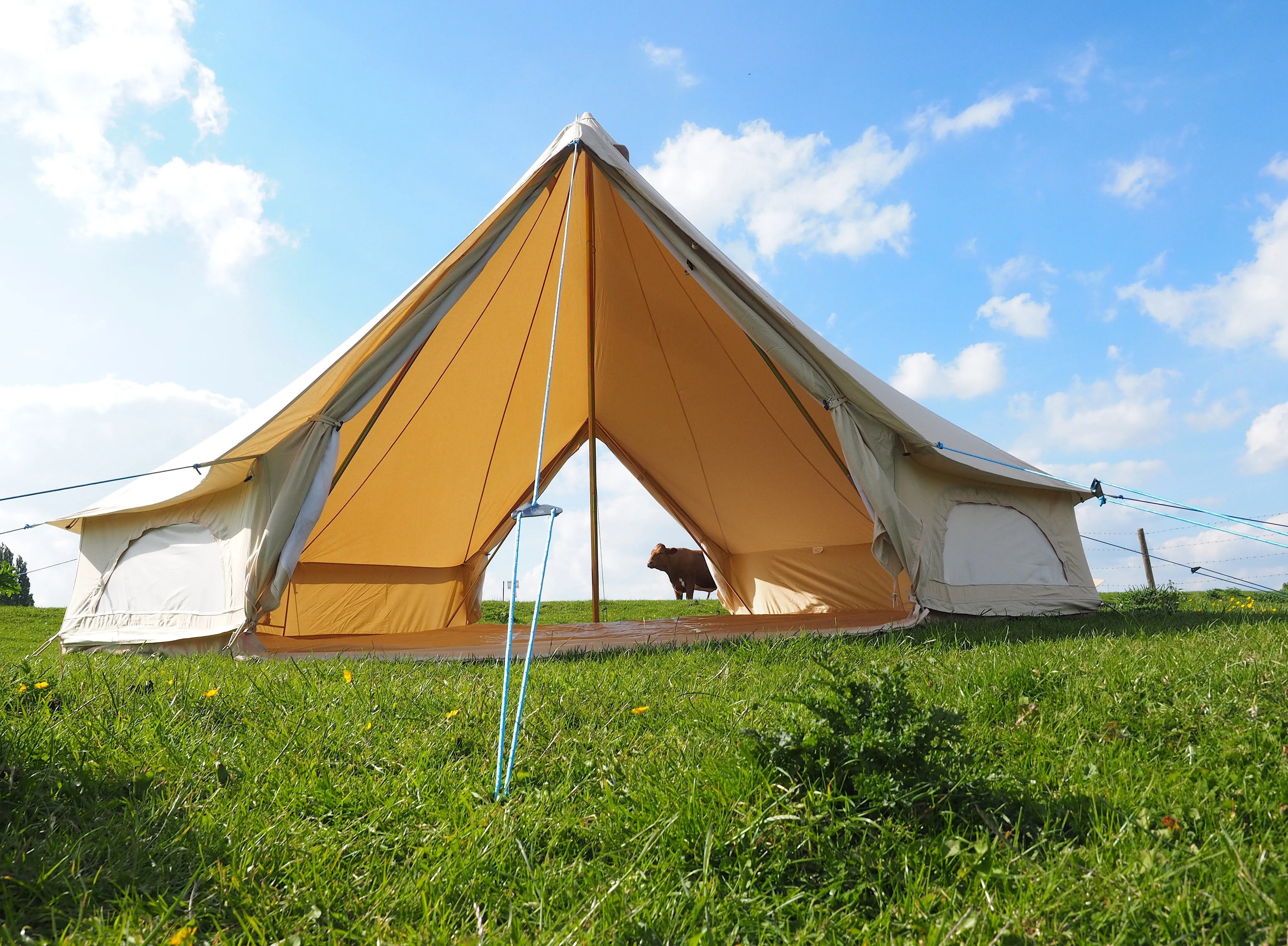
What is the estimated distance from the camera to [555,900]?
4.07ft

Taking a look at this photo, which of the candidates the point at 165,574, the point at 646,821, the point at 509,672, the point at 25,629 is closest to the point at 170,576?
the point at 165,574

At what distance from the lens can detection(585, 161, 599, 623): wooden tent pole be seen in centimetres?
570

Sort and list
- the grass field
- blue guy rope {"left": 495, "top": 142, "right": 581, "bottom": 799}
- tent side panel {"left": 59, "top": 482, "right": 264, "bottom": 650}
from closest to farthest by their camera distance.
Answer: the grass field, blue guy rope {"left": 495, "top": 142, "right": 581, "bottom": 799}, tent side panel {"left": 59, "top": 482, "right": 264, "bottom": 650}

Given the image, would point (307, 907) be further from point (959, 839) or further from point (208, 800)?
point (959, 839)

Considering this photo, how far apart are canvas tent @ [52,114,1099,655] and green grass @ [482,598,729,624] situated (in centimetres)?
73

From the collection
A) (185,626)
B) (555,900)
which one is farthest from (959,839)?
(185,626)

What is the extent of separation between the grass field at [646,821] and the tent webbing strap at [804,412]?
3160mm

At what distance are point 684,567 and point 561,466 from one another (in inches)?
139

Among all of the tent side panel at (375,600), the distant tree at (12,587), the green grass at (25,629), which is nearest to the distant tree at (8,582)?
the distant tree at (12,587)

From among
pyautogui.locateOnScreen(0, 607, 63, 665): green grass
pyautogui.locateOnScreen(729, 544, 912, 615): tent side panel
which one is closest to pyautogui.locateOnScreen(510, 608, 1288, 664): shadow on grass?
pyautogui.locateOnScreen(729, 544, 912, 615): tent side panel

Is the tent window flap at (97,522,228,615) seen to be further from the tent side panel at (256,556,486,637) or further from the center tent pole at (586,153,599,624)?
the center tent pole at (586,153,599,624)

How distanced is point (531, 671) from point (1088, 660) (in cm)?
200

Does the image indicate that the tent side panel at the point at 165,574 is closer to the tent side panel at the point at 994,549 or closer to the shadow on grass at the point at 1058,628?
the shadow on grass at the point at 1058,628

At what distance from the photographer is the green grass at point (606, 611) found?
25.2 feet
